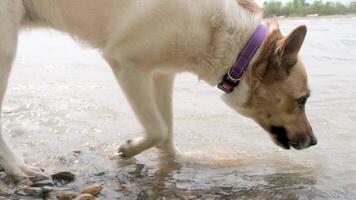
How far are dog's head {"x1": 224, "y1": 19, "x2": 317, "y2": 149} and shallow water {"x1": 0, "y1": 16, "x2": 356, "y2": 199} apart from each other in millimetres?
206

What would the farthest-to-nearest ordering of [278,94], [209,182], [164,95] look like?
[164,95] < [278,94] < [209,182]

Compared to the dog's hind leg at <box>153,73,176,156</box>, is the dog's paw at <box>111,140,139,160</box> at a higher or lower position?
lower

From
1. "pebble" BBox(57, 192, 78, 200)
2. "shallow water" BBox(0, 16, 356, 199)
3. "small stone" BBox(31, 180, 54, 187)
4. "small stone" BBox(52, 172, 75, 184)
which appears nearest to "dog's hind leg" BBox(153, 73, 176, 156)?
"shallow water" BBox(0, 16, 356, 199)

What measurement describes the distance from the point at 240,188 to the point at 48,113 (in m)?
2.43

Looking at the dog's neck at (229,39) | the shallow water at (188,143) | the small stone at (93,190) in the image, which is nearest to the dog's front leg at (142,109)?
the shallow water at (188,143)

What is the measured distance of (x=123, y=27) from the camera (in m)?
3.35

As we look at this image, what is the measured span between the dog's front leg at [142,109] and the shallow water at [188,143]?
0.14m

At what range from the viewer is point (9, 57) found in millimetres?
3307

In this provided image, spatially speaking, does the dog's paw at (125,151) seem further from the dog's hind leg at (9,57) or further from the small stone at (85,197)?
the small stone at (85,197)

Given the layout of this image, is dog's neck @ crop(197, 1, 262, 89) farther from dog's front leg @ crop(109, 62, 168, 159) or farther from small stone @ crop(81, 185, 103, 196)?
small stone @ crop(81, 185, 103, 196)

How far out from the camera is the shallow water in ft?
9.89

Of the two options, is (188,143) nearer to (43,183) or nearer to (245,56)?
(245,56)

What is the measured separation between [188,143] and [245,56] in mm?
1041

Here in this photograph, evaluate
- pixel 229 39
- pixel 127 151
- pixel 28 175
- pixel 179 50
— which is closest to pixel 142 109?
pixel 127 151
